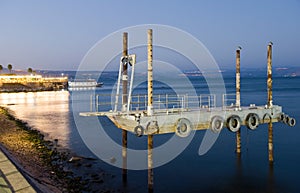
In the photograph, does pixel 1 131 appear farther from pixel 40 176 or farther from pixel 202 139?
pixel 202 139

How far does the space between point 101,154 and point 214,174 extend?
9.66 m

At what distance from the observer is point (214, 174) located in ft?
70.4

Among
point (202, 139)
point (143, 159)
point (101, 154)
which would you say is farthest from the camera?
point (202, 139)

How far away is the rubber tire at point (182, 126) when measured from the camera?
16797 mm

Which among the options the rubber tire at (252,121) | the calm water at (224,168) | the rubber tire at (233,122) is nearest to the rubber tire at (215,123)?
the rubber tire at (233,122)

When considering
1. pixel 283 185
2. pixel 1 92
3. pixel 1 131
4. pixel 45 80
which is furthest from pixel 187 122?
pixel 45 80

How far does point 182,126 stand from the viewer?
16906mm

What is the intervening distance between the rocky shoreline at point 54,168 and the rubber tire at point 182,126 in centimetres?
494

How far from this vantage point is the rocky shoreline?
16.8 metres

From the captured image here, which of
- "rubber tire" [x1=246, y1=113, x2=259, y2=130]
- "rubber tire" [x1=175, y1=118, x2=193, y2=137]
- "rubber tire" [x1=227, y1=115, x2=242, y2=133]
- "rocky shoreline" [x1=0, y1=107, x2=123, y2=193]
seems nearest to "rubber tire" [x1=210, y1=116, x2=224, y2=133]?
"rubber tire" [x1=227, y1=115, x2=242, y2=133]

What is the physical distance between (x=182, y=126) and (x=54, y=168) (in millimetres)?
8989

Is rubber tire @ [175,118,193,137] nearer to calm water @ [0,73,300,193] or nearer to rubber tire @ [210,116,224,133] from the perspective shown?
rubber tire @ [210,116,224,133]

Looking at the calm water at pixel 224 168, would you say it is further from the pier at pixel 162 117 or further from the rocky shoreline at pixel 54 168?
the pier at pixel 162 117

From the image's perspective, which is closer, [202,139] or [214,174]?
[214,174]
